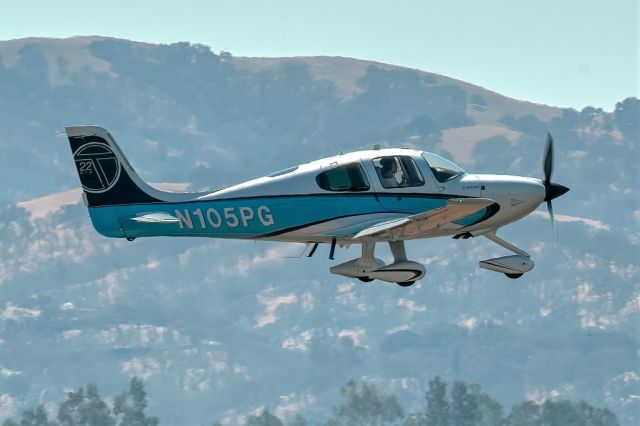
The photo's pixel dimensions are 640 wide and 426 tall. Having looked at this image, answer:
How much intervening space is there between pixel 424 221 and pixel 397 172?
78.7 inches

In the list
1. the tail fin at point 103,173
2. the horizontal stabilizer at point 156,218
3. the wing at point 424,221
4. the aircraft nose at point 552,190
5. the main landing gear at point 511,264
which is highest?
the tail fin at point 103,173

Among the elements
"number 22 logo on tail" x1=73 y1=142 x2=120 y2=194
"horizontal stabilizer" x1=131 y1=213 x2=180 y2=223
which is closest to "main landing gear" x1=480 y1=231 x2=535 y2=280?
"horizontal stabilizer" x1=131 y1=213 x2=180 y2=223

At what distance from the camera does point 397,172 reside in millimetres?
37094

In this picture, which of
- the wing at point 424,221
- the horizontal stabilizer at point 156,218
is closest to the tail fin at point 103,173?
the horizontal stabilizer at point 156,218

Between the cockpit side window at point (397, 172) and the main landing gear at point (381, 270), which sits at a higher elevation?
the cockpit side window at point (397, 172)

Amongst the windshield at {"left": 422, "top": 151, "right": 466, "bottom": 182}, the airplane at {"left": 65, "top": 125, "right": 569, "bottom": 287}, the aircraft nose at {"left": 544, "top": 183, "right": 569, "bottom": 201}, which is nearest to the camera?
the airplane at {"left": 65, "top": 125, "right": 569, "bottom": 287}


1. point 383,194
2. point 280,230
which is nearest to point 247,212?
point 280,230

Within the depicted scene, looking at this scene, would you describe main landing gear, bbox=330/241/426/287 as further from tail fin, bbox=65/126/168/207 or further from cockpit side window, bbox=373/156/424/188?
tail fin, bbox=65/126/168/207

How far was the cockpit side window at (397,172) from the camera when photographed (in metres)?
36.9

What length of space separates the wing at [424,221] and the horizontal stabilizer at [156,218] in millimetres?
4791

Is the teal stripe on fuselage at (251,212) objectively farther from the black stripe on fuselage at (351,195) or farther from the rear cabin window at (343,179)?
the rear cabin window at (343,179)

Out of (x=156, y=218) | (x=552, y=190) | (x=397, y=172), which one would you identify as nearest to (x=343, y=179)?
(x=397, y=172)

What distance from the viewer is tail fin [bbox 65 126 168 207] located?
3750cm

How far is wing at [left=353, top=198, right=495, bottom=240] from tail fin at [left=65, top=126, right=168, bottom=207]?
5.84 m
